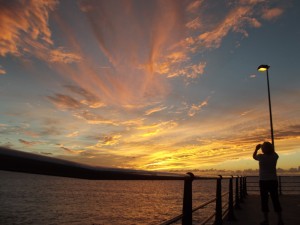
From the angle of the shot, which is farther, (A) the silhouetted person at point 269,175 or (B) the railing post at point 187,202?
(A) the silhouetted person at point 269,175

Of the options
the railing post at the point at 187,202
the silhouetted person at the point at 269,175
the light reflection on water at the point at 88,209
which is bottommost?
the light reflection on water at the point at 88,209

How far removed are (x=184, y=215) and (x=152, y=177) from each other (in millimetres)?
1146

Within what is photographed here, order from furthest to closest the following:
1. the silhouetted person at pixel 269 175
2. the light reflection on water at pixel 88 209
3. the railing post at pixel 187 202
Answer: the light reflection on water at pixel 88 209
the silhouetted person at pixel 269 175
the railing post at pixel 187 202

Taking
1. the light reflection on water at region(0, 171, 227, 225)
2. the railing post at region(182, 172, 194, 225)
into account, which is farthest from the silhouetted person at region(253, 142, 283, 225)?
the railing post at region(182, 172, 194, 225)

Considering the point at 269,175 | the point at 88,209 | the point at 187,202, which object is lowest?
the point at 88,209

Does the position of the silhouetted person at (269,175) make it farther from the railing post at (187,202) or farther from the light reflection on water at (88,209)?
the railing post at (187,202)

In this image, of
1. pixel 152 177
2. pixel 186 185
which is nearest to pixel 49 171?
pixel 152 177

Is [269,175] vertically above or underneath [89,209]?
above

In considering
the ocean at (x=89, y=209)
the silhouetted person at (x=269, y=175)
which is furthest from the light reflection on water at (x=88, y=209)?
the silhouetted person at (x=269, y=175)

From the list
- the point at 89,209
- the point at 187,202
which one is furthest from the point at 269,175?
the point at 89,209

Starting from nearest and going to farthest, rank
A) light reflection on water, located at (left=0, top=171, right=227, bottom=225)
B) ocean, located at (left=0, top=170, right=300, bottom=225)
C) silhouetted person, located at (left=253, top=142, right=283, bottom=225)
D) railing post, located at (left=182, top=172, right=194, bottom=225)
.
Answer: railing post, located at (left=182, top=172, right=194, bottom=225), silhouetted person, located at (left=253, top=142, right=283, bottom=225), ocean, located at (left=0, top=170, right=300, bottom=225), light reflection on water, located at (left=0, top=171, right=227, bottom=225)

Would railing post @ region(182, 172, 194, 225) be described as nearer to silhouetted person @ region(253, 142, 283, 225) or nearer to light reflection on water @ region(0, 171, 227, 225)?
light reflection on water @ region(0, 171, 227, 225)

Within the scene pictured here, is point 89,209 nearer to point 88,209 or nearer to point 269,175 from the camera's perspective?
point 88,209

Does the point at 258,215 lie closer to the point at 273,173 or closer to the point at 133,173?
the point at 273,173
